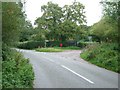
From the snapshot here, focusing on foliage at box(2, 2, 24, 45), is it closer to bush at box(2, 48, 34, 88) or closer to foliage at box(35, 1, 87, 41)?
bush at box(2, 48, 34, 88)

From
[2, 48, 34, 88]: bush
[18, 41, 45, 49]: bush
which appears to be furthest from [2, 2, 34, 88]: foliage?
[18, 41, 45, 49]: bush

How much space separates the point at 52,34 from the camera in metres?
62.5

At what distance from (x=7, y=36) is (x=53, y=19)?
→ 164ft

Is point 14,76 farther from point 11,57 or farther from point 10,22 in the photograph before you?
point 10,22

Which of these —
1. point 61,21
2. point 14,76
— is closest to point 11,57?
point 14,76

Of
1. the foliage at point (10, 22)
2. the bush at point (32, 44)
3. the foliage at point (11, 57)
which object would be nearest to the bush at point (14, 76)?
the foliage at point (11, 57)

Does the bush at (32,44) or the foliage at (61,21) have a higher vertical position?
the foliage at (61,21)

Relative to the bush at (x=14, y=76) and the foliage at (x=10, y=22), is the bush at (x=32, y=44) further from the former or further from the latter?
the bush at (x=14, y=76)

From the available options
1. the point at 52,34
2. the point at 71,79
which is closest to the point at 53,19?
the point at 52,34

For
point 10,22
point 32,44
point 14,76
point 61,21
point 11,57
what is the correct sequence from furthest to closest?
point 61,21 < point 32,44 < point 11,57 < point 10,22 < point 14,76

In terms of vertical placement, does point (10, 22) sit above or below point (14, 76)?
above

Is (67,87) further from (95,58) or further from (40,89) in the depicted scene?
(95,58)

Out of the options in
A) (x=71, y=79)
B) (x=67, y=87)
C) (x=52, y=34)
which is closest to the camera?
(x=67, y=87)

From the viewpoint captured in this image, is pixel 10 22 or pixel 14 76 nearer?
pixel 14 76
